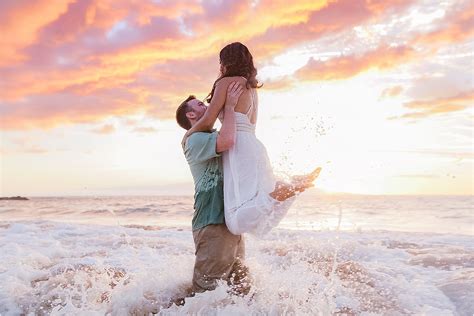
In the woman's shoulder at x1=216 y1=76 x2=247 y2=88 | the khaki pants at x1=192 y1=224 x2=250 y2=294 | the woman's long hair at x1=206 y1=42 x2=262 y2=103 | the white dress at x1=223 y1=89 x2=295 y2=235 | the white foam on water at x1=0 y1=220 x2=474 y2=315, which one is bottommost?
the white foam on water at x1=0 y1=220 x2=474 y2=315

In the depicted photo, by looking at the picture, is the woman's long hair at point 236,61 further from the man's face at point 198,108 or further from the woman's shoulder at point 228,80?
the man's face at point 198,108

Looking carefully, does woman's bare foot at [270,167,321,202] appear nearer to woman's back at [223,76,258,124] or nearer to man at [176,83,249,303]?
man at [176,83,249,303]

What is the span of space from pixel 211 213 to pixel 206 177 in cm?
34

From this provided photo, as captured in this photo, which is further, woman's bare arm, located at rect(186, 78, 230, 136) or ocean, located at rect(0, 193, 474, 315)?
ocean, located at rect(0, 193, 474, 315)

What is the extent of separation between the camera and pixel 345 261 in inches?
291

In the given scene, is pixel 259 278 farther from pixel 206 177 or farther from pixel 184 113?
pixel 184 113

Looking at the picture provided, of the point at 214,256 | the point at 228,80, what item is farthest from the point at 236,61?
the point at 214,256

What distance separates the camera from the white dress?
3900 millimetres

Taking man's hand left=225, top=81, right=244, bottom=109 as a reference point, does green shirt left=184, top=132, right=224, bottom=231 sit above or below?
below

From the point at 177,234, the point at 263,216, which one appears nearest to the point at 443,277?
the point at 263,216

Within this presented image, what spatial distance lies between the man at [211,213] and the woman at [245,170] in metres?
0.10

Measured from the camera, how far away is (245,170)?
4.04 m

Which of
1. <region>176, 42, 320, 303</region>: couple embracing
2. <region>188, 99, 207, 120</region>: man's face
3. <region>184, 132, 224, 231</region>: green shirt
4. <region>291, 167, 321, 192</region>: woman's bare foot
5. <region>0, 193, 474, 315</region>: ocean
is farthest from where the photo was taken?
<region>0, 193, 474, 315</region>: ocean

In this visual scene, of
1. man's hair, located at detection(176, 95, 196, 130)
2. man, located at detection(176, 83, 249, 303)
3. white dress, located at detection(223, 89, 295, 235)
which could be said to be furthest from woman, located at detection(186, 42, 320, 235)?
man's hair, located at detection(176, 95, 196, 130)
